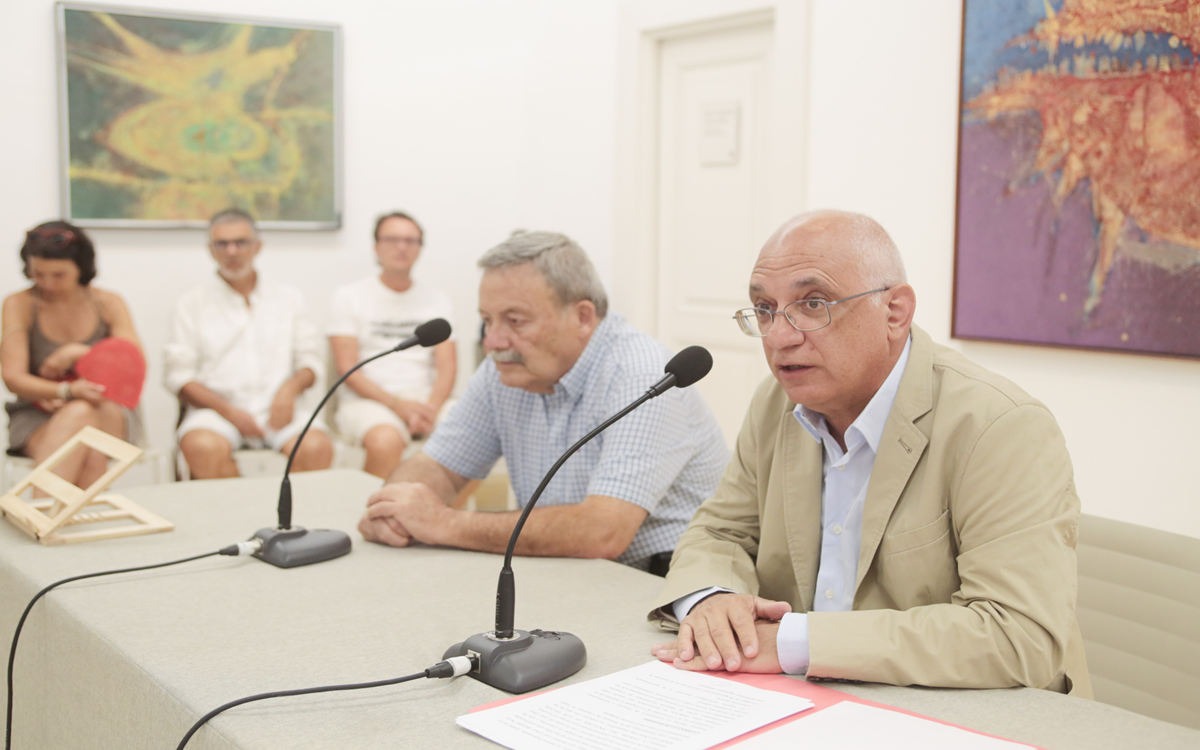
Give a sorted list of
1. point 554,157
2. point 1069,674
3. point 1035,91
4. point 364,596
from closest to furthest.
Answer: point 1069,674
point 364,596
point 1035,91
point 554,157

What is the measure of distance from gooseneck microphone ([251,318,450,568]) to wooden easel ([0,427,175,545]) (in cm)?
A: 26

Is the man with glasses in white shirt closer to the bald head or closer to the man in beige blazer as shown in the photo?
the man in beige blazer

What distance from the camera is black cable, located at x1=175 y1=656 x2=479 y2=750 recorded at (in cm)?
110

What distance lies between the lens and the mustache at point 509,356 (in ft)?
6.57

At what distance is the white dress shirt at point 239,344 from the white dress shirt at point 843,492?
9.60ft

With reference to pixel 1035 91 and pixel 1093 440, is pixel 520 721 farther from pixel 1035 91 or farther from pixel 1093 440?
pixel 1035 91

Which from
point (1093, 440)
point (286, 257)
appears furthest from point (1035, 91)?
point (286, 257)

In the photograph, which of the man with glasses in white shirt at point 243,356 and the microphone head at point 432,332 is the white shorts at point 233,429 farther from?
the microphone head at point 432,332

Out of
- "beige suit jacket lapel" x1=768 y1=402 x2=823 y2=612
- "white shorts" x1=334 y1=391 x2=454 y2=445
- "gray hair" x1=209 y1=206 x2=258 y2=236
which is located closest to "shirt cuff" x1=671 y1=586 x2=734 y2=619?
"beige suit jacket lapel" x1=768 y1=402 x2=823 y2=612

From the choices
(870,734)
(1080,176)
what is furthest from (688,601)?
(1080,176)

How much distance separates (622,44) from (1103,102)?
2.25 m

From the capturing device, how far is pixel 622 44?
448 cm

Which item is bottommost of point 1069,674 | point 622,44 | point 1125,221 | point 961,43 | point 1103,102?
point 1069,674

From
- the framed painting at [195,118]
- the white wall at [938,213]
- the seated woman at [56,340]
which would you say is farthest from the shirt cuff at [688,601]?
the framed painting at [195,118]
